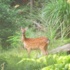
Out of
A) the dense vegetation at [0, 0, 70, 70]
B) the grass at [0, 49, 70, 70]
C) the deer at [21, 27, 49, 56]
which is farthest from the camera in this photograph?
the dense vegetation at [0, 0, 70, 70]

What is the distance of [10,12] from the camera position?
1094 cm

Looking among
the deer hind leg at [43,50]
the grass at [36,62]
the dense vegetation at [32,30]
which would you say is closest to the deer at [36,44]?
the deer hind leg at [43,50]

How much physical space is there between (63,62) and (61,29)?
3.55m

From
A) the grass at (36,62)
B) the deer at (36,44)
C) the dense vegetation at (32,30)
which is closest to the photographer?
the grass at (36,62)

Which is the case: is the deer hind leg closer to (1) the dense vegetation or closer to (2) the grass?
(1) the dense vegetation

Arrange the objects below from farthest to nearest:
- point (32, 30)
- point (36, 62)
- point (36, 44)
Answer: point (32, 30)
point (36, 44)
point (36, 62)

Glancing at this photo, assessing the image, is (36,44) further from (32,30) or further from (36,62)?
(32,30)

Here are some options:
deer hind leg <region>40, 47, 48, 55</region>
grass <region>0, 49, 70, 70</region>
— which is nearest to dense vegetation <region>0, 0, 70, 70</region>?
grass <region>0, 49, 70, 70</region>

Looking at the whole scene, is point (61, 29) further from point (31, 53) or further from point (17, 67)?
point (17, 67)

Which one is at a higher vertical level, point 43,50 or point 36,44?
point 36,44

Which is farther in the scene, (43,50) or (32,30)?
(32,30)

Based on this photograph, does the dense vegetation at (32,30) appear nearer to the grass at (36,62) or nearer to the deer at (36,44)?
the grass at (36,62)

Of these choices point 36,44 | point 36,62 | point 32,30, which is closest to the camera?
point 36,62

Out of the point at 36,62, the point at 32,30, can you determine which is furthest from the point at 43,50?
the point at 32,30
